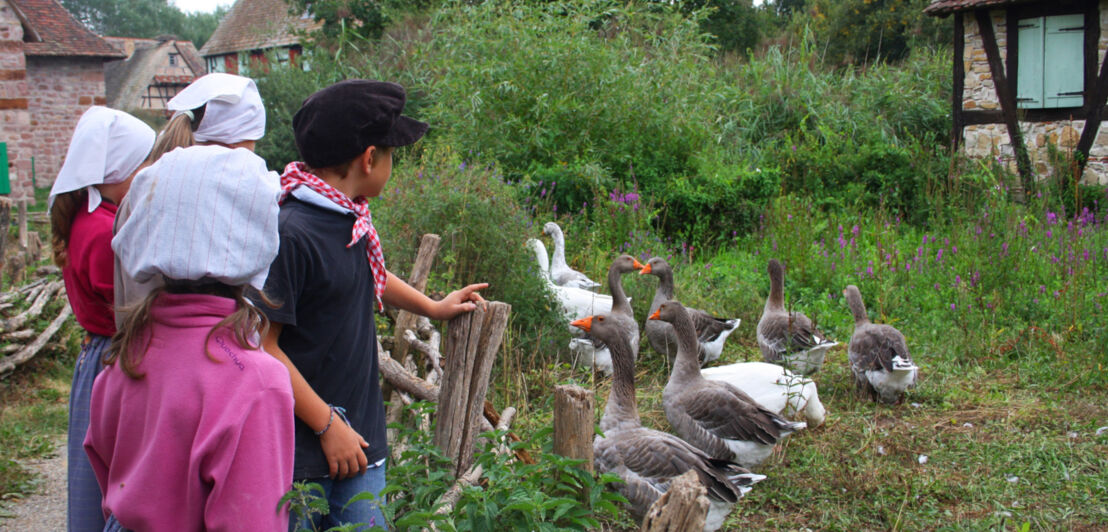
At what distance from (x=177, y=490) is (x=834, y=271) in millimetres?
7467

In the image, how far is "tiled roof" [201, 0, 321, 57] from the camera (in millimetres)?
32303

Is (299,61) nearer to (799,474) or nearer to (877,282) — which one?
(877,282)

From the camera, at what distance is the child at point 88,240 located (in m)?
2.48

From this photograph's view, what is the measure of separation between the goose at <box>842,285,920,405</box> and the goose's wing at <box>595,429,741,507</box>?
2004 mm

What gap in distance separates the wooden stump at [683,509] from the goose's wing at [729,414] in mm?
2613

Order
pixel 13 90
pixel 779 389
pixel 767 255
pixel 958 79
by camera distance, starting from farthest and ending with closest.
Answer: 1. pixel 13 90
2. pixel 958 79
3. pixel 767 255
4. pixel 779 389

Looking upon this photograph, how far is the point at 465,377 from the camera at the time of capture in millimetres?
2799

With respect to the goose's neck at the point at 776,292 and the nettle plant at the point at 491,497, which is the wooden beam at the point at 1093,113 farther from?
the nettle plant at the point at 491,497

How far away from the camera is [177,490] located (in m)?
1.83

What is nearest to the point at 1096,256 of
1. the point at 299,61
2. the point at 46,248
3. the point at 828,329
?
the point at 828,329

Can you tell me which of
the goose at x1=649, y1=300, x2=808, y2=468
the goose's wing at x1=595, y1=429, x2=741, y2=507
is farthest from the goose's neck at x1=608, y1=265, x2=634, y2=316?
the goose's wing at x1=595, y1=429, x2=741, y2=507

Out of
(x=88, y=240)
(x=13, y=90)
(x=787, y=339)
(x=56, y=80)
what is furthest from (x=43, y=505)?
(x=56, y=80)

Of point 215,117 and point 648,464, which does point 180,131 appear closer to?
point 215,117

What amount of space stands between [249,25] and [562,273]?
3274 centimetres
